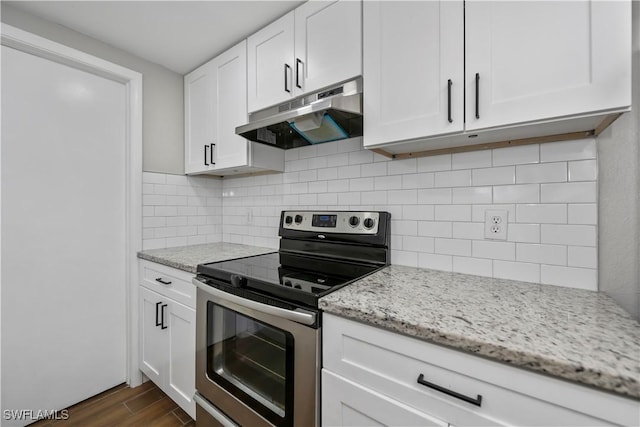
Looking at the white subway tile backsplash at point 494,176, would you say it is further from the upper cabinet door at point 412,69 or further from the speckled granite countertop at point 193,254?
the speckled granite countertop at point 193,254

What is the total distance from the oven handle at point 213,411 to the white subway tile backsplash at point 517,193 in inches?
59.0

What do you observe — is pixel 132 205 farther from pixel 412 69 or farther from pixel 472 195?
pixel 472 195

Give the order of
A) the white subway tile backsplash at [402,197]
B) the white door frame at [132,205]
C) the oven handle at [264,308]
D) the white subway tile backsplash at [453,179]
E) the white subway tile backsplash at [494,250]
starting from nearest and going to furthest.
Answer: the oven handle at [264,308] < the white subway tile backsplash at [494,250] < the white subway tile backsplash at [453,179] < the white subway tile backsplash at [402,197] < the white door frame at [132,205]

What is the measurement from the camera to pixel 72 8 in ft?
4.80

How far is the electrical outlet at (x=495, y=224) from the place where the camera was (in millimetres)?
1144

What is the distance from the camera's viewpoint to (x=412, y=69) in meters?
1.07

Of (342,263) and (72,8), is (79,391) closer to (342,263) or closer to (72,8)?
(342,263)

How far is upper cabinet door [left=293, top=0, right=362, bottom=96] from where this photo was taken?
4.00 feet

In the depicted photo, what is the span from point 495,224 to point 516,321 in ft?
1.84

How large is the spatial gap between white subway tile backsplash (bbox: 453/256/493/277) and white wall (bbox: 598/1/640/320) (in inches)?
13.6

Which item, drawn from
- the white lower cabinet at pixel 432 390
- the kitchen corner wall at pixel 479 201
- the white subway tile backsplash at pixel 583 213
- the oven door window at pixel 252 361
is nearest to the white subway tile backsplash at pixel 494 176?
the kitchen corner wall at pixel 479 201

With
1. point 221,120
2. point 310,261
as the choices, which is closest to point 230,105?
point 221,120

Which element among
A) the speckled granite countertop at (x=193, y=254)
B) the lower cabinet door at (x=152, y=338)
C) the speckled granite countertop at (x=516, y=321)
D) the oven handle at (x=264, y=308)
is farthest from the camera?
the lower cabinet door at (x=152, y=338)

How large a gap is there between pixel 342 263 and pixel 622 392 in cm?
104
